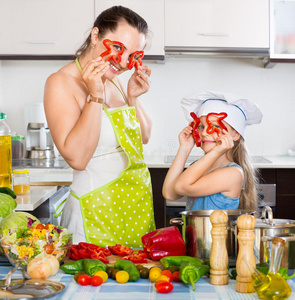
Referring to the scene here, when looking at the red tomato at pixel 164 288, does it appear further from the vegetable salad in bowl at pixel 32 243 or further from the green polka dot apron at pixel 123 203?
the green polka dot apron at pixel 123 203

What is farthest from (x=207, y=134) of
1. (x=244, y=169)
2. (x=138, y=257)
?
(x=138, y=257)

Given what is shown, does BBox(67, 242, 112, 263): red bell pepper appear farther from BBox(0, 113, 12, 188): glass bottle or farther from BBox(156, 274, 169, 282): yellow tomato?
BBox(0, 113, 12, 188): glass bottle

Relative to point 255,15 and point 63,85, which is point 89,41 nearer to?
point 63,85

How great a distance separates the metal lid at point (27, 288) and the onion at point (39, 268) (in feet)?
0.04

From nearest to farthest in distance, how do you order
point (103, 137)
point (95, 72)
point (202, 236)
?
point (202, 236) → point (95, 72) → point (103, 137)

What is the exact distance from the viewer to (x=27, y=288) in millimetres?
1103

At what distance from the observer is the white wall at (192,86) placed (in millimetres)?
3811

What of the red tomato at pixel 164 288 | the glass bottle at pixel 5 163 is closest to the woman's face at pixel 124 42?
the glass bottle at pixel 5 163

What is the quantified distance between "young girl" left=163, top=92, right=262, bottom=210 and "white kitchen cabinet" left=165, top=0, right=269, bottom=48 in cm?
158

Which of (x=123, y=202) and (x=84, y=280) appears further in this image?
(x=123, y=202)

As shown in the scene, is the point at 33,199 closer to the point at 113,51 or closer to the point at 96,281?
the point at 113,51

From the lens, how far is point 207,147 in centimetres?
183

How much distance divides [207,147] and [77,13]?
6.58 ft

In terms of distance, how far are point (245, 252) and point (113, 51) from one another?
37.6 inches
